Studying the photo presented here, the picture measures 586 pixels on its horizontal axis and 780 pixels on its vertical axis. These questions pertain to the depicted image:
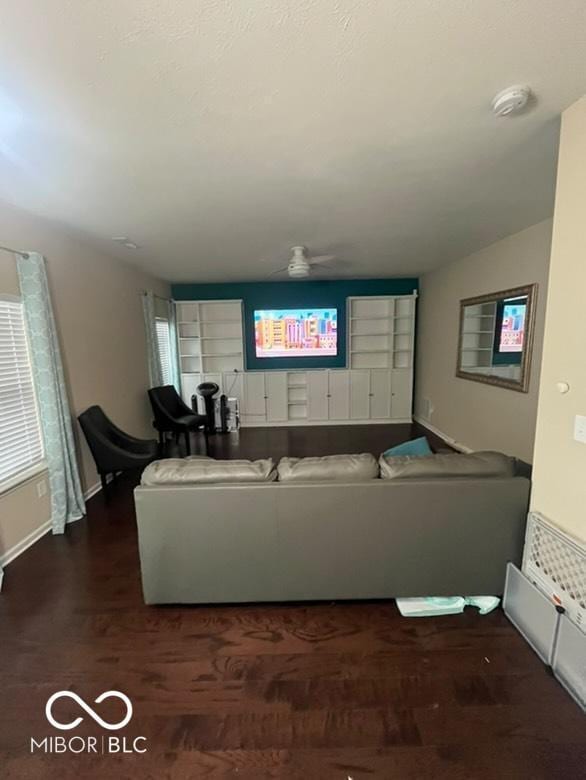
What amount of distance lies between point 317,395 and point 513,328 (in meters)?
3.24

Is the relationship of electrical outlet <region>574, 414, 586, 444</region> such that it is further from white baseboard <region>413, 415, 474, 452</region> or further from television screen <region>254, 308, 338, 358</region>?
television screen <region>254, 308, 338, 358</region>

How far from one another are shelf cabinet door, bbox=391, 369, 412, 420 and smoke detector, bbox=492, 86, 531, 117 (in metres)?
4.67

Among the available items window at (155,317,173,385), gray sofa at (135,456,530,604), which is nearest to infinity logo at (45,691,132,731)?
gray sofa at (135,456,530,604)

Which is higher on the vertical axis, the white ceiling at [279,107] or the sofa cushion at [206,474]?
the white ceiling at [279,107]

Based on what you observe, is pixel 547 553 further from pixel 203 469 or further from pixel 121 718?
pixel 121 718

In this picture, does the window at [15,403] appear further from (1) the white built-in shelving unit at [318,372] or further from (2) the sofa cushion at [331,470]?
(1) the white built-in shelving unit at [318,372]

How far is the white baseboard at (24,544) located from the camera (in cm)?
245

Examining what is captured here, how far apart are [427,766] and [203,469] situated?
60.4 inches

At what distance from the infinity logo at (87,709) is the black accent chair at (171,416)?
10.7 ft

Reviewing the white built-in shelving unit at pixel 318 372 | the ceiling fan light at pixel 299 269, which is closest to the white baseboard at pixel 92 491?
the white built-in shelving unit at pixel 318 372

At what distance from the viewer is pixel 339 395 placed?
6039 millimetres

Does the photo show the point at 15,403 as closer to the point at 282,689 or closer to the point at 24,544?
the point at 24,544

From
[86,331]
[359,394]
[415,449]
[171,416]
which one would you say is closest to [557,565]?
[415,449]

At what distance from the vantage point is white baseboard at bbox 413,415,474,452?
4574 millimetres
